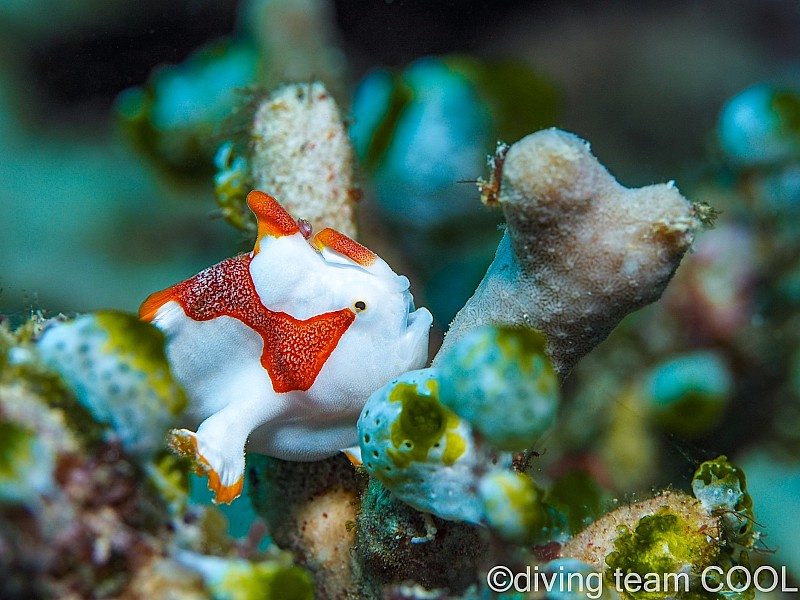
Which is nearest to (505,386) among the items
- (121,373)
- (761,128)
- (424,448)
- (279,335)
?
(424,448)

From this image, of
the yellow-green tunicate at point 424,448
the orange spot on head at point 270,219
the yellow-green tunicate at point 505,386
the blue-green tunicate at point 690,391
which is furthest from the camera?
the blue-green tunicate at point 690,391

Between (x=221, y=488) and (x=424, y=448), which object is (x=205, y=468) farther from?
Answer: (x=424, y=448)

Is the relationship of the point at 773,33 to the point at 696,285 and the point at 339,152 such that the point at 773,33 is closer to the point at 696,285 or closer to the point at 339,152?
the point at 696,285

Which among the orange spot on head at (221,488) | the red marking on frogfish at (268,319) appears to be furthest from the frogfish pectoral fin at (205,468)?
the red marking on frogfish at (268,319)

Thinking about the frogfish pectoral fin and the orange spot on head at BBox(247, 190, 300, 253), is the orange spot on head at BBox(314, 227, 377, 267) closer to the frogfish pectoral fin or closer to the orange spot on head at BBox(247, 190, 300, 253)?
the orange spot on head at BBox(247, 190, 300, 253)

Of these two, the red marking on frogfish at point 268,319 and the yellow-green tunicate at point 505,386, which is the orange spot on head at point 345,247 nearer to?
the red marking on frogfish at point 268,319

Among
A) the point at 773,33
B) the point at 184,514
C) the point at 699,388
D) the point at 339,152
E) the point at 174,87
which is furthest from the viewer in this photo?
the point at 773,33

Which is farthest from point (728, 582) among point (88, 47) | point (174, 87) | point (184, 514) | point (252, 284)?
point (88, 47)
